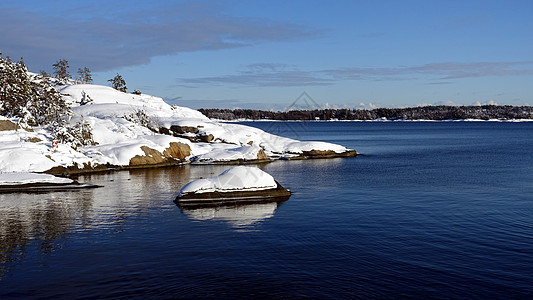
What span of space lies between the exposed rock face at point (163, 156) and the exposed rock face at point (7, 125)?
1920 centimetres

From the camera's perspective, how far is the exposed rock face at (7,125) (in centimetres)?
6475

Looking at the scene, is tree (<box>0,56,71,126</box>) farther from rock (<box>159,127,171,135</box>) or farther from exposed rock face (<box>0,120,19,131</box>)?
rock (<box>159,127,171,135</box>)

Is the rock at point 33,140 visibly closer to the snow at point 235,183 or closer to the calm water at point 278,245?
the calm water at point 278,245

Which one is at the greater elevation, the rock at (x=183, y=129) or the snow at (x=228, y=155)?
the rock at (x=183, y=129)

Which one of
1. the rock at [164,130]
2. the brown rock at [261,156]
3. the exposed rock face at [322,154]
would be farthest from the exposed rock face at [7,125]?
the exposed rock face at [322,154]

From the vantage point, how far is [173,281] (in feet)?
60.3

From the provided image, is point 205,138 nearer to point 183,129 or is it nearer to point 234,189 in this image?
point 183,129

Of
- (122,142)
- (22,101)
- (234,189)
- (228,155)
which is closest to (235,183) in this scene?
(234,189)

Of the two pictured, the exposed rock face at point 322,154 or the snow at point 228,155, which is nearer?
the snow at point 228,155

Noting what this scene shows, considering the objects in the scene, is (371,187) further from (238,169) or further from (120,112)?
(120,112)

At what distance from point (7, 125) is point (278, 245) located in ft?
190

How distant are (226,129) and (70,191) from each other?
4836 cm

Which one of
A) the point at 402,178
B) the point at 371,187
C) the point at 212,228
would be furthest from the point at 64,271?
the point at 402,178

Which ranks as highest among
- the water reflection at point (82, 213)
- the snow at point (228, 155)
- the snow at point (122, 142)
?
the snow at point (122, 142)
